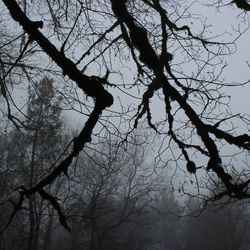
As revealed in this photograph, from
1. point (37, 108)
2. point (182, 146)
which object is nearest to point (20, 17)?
point (182, 146)

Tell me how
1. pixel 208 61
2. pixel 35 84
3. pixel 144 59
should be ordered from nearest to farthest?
pixel 144 59, pixel 208 61, pixel 35 84

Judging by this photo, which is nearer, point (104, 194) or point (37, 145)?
point (37, 145)

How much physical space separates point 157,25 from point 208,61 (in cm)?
111

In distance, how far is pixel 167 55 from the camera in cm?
461

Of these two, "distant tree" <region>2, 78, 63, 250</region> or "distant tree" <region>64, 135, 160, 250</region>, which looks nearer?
"distant tree" <region>2, 78, 63, 250</region>

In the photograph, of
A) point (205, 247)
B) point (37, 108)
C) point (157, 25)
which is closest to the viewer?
point (157, 25)

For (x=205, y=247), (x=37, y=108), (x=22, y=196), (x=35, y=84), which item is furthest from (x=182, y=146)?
(x=205, y=247)

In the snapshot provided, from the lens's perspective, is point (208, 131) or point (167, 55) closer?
point (208, 131)

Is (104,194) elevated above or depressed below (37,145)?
below

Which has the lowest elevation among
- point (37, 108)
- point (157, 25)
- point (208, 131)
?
point (208, 131)

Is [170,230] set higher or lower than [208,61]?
higher

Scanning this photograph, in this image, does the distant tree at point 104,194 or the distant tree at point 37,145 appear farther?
the distant tree at point 104,194

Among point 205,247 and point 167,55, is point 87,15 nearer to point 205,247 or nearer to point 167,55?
point 167,55

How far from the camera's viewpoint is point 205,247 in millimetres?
36312
